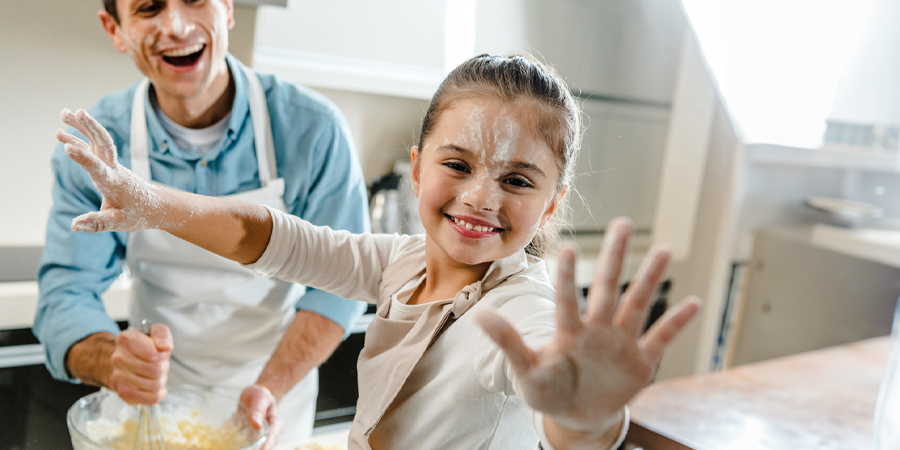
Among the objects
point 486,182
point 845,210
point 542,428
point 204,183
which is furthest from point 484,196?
point 845,210

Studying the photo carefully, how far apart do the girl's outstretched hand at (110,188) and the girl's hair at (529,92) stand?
14cm

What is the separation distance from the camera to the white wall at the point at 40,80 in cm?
37

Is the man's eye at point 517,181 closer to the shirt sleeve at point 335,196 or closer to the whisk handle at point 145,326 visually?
the shirt sleeve at point 335,196

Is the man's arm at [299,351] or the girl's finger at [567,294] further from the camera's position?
the man's arm at [299,351]

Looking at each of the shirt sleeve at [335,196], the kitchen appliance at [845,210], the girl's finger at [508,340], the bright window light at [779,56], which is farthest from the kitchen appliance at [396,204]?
the kitchen appliance at [845,210]

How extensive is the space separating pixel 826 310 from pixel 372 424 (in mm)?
882

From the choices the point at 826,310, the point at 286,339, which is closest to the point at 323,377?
the point at 286,339

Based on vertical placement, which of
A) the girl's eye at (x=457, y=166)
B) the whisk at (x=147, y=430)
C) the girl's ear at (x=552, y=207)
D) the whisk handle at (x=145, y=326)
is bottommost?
the whisk at (x=147, y=430)

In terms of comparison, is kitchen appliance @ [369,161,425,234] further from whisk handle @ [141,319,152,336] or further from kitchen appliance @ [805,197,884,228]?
kitchen appliance @ [805,197,884,228]

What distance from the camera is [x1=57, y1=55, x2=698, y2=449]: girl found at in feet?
0.95

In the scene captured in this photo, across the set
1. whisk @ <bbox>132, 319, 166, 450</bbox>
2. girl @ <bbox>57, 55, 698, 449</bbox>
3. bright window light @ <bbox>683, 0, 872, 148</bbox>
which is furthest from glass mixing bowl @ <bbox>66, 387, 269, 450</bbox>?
bright window light @ <bbox>683, 0, 872, 148</bbox>

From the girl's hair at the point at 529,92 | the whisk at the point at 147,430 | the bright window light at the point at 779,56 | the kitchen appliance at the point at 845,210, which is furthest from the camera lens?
the kitchen appliance at the point at 845,210

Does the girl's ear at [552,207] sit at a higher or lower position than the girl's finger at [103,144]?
lower

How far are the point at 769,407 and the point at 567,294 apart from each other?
0.61 m
